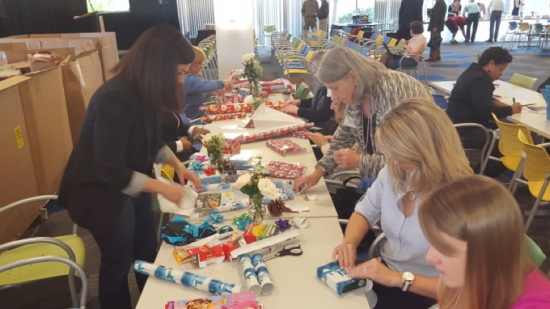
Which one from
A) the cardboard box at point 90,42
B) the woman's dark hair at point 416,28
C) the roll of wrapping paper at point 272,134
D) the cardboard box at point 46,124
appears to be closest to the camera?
the roll of wrapping paper at point 272,134

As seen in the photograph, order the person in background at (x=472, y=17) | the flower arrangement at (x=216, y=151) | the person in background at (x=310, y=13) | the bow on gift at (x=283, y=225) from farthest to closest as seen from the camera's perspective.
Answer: the person in background at (x=472, y=17), the person in background at (x=310, y=13), the flower arrangement at (x=216, y=151), the bow on gift at (x=283, y=225)

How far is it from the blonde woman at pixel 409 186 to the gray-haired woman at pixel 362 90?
15.2 inches

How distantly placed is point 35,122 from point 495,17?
14.3 meters

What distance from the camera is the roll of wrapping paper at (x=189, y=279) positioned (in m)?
1.42

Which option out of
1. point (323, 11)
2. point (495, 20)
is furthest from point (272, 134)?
point (495, 20)

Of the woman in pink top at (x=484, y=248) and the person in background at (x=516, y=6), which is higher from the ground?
the person in background at (x=516, y=6)

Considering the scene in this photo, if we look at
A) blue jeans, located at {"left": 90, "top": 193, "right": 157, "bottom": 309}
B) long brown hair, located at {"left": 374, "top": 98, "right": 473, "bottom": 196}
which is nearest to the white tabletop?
blue jeans, located at {"left": 90, "top": 193, "right": 157, "bottom": 309}

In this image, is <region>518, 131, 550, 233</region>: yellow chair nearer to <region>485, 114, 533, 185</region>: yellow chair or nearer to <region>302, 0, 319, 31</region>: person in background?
<region>485, 114, 533, 185</region>: yellow chair

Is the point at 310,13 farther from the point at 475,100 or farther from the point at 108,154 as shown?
the point at 108,154

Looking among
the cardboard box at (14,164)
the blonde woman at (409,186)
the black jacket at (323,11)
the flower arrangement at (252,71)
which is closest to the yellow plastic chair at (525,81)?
the flower arrangement at (252,71)

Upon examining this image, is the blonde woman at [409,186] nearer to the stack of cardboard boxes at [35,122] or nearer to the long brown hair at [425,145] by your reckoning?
the long brown hair at [425,145]

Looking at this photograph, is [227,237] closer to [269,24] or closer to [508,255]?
[508,255]

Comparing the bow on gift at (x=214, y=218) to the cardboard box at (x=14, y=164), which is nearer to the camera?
the bow on gift at (x=214, y=218)

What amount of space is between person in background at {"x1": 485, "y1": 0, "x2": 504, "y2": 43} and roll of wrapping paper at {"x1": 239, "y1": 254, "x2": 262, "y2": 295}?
1480 centimetres
